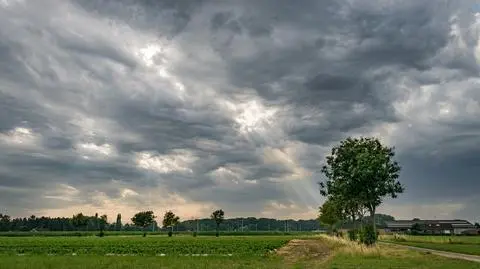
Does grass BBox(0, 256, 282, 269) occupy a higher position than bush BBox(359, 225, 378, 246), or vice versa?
bush BBox(359, 225, 378, 246)

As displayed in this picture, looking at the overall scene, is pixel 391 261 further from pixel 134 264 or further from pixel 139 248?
pixel 139 248

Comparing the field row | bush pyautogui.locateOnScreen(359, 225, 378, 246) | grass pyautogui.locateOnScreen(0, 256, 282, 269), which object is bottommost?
grass pyautogui.locateOnScreen(0, 256, 282, 269)

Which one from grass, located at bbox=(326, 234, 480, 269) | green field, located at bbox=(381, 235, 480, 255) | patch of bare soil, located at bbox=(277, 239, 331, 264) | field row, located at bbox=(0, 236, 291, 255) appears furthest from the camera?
field row, located at bbox=(0, 236, 291, 255)

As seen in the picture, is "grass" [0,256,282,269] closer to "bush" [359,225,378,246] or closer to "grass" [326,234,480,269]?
"grass" [326,234,480,269]

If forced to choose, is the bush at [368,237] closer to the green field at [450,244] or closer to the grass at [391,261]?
the grass at [391,261]

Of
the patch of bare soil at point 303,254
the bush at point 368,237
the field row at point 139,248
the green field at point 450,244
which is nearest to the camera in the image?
the patch of bare soil at point 303,254

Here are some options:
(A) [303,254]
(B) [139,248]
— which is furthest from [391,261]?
(B) [139,248]

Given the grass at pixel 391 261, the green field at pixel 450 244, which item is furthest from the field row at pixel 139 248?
the green field at pixel 450 244

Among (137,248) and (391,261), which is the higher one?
(137,248)

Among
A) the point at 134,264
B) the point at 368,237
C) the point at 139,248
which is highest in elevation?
the point at 368,237

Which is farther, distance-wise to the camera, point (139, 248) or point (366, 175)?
point (139, 248)

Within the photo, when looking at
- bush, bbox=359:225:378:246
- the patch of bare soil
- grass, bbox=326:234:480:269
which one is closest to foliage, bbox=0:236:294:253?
the patch of bare soil

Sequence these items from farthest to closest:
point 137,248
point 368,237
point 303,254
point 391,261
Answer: point 137,248
point 303,254
point 368,237
point 391,261

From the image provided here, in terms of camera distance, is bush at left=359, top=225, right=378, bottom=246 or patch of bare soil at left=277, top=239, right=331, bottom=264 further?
bush at left=359, top=225, right=378, bottom=246
